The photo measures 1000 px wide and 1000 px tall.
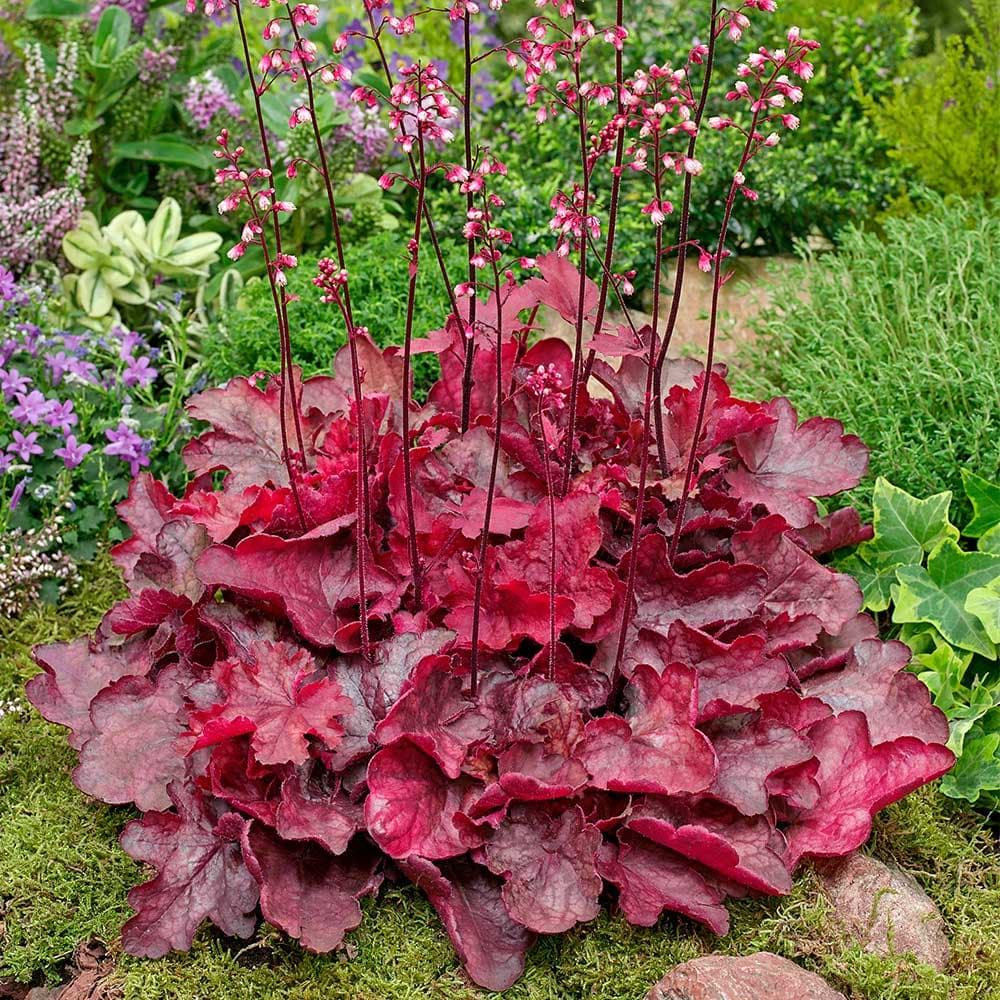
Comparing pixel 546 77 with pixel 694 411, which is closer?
pixel 694 411

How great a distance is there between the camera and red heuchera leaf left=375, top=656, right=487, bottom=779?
219 centimetres

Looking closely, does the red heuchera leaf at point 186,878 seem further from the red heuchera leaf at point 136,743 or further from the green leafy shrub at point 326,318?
the green leafy shrub at point 326,318

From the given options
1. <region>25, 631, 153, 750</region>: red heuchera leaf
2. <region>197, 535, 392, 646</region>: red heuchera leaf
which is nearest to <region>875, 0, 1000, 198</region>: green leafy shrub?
<region>197, 535, 392, 646</region>: red heuchera leaf

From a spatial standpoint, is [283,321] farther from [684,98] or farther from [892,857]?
[892,857]

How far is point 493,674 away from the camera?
2.46 metres

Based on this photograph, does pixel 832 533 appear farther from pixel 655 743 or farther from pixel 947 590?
pixel 655 743

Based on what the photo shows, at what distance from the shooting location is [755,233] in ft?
15.3

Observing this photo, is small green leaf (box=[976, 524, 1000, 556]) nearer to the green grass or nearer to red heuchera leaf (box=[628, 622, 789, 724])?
the green grass

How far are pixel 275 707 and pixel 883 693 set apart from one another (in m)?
1.31

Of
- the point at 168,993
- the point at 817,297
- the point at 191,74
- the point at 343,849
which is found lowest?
the point at 168,993

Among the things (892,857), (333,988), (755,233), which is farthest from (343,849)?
(755,233)

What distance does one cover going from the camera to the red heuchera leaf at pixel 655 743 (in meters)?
2.20

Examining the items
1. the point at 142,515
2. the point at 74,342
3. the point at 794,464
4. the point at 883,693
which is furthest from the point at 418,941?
the point at 74,342

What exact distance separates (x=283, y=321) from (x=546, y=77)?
131 inches
